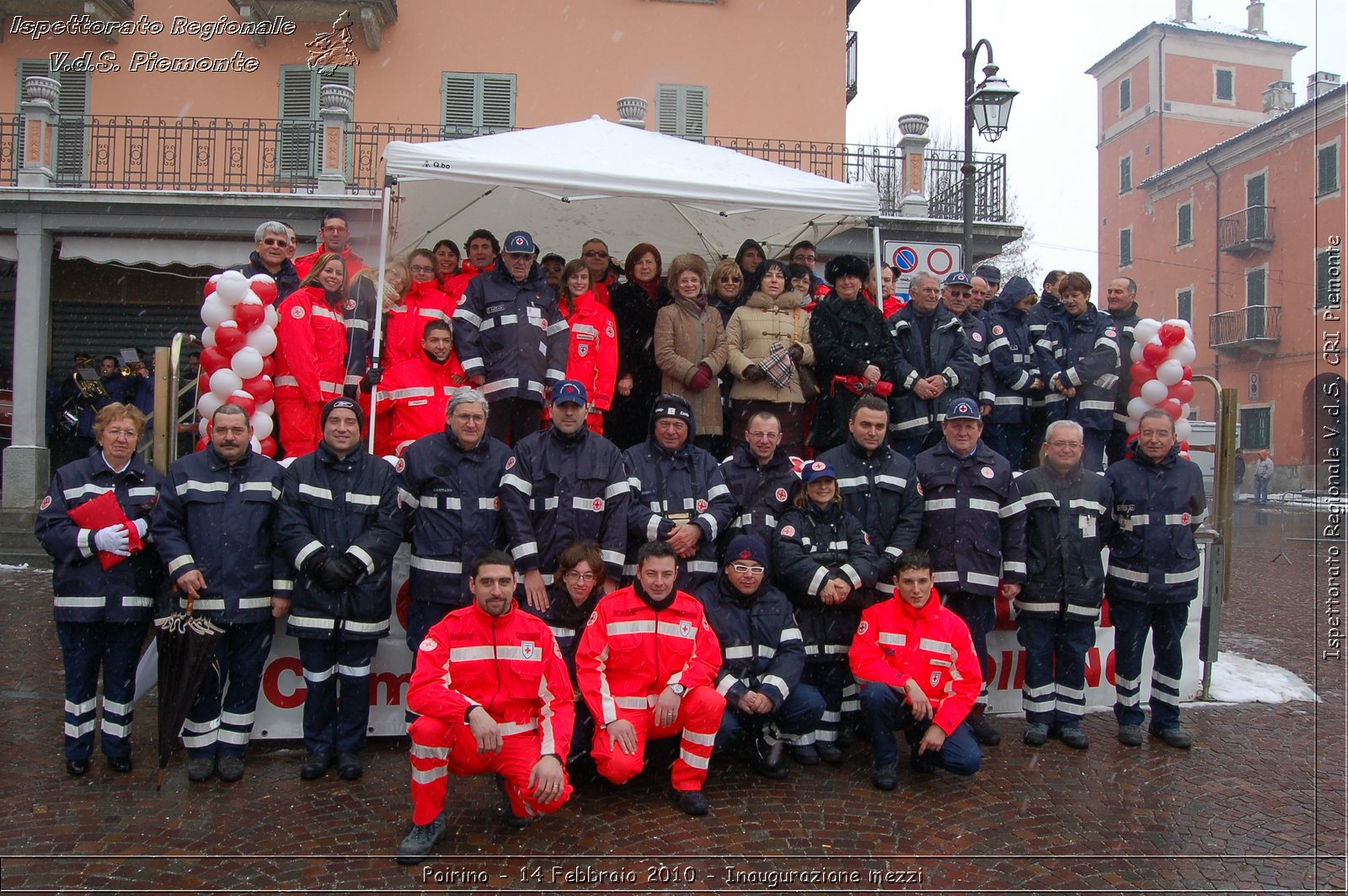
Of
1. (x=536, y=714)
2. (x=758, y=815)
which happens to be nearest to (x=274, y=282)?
(x=536, y=714)

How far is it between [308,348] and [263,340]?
314mm

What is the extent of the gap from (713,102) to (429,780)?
15687 mm

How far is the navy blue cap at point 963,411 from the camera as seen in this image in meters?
6.11

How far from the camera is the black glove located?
16.9 feet

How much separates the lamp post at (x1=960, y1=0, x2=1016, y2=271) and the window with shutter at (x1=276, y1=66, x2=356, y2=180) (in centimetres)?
986

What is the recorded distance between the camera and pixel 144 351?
663 inches

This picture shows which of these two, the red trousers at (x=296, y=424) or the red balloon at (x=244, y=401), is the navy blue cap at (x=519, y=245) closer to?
the red trousers at (x=296, y=424)

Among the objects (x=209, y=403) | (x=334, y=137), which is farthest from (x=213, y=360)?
(x=334, y=137)

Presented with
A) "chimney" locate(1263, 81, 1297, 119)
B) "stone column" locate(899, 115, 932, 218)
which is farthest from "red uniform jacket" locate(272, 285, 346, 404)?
"chimney" locate(1263, 81, 1297, 119)

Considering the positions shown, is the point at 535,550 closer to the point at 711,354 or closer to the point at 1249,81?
the point at 711,354

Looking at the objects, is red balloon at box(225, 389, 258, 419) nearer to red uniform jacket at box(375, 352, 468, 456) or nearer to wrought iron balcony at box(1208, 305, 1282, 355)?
red uniform jacket at box(375, 352, 468, 456)

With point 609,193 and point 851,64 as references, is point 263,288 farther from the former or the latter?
point 851,64

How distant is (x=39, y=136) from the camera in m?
14.8

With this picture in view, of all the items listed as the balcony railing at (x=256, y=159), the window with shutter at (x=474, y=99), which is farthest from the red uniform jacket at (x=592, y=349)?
the window with shutter at (x=474, y=99)
